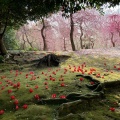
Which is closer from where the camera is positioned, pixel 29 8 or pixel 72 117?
pixel 72 117

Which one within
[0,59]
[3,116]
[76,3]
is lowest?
[3,116]

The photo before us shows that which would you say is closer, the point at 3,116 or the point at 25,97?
the point at 3,116

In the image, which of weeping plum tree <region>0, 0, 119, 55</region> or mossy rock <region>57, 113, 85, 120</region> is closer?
mossy rock <region>57, 113, 85, 120</region>

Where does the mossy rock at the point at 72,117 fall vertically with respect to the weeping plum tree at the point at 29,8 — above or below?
below

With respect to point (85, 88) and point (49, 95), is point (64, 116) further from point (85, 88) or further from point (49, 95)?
point (85, 88)

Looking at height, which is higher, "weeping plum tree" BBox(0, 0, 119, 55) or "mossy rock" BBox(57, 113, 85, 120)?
"weeping plum tree" BBox(0, 0, 119, 55)

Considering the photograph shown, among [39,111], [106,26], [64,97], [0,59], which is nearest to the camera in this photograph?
[39,111]

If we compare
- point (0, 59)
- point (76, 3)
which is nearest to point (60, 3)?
point (76, 3)

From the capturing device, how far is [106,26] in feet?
158

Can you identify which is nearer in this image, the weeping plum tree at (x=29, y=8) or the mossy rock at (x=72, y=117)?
the mossy rock at (x=72, y=117)

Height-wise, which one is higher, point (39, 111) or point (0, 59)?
point (0, 59)

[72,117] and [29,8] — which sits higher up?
[29,8]

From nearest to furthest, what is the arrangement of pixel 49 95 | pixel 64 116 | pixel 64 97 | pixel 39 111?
1. pixel 64 116
2. pixel 39 111
3. pixel 64 97
4. pixel 49 95

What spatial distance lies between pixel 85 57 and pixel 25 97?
45.7 feet
